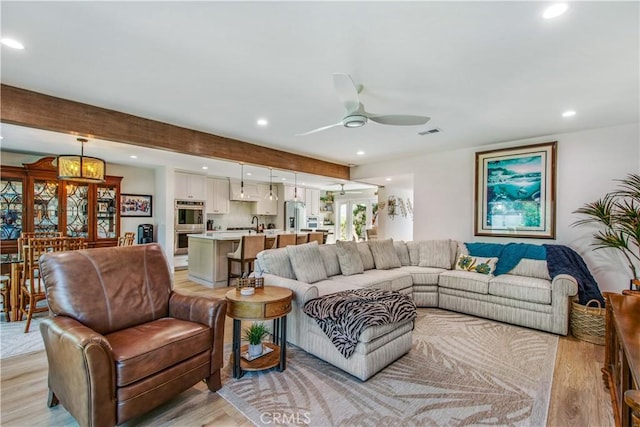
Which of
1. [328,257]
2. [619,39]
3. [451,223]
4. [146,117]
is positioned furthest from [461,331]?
[146,117]

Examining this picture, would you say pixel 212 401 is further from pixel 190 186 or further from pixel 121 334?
pixel 190 186

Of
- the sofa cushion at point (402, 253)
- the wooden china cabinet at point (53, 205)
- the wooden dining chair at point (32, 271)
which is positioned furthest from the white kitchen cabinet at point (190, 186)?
the sofa cushion at point (402, 253)

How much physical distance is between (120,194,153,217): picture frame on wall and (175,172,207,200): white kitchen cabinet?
0.70 meters

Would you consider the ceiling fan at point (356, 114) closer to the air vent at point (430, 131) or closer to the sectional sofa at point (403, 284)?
the air vent at point (430, 131)

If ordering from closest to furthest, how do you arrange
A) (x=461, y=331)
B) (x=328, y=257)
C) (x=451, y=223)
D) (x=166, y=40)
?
(x=166, y=40) < (x=461, y=331) < (x=328, y=257) < (x=451, y=223)

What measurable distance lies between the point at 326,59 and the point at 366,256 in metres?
2.93

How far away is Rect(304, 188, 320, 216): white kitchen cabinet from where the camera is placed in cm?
974

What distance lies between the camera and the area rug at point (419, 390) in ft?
6.43

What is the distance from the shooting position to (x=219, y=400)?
7.00 feet

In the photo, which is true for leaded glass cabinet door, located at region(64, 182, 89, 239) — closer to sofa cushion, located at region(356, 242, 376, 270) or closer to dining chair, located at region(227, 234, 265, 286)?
dining chair, located at region(227, 234, 265, 286)

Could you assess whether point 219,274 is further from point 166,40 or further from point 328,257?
point 166,40

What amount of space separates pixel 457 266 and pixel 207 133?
161 inches

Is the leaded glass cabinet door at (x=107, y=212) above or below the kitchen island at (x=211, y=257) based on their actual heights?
above

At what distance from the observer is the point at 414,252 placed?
195 inches
